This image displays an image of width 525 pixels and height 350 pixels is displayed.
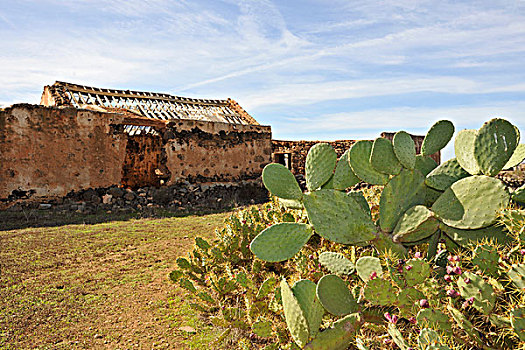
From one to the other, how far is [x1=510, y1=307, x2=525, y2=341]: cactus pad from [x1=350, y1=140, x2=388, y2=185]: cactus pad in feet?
3.01

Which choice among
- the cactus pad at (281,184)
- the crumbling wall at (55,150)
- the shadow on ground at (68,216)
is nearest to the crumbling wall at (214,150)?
the crumbling wall at (55,150)

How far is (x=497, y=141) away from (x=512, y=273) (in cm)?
65

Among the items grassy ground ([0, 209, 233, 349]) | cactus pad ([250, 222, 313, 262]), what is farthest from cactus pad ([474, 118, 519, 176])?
grassy ground ([0, 209, 233, 349])

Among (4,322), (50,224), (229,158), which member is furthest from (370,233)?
(229,158)

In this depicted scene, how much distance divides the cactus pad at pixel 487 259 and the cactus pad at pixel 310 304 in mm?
710

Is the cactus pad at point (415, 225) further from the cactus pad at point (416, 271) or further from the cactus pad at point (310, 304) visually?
the cactus pad at point (310, 304)

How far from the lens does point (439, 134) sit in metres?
2.03

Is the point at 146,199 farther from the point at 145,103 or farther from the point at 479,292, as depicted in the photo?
the point at 479,292

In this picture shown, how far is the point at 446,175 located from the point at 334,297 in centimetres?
95

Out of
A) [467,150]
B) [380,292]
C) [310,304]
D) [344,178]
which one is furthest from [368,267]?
[467,150]

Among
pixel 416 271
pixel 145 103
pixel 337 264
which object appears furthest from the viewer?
pixel 145 103

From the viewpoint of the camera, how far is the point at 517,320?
4.36 feet

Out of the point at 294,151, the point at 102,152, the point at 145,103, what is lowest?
the point at 102,152

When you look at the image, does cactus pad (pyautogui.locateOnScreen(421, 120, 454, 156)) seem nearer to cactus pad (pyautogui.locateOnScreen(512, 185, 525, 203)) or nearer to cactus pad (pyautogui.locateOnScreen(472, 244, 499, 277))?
cactus pad (pyautogui.locateOnScreen(512, 185, 525, 203))
